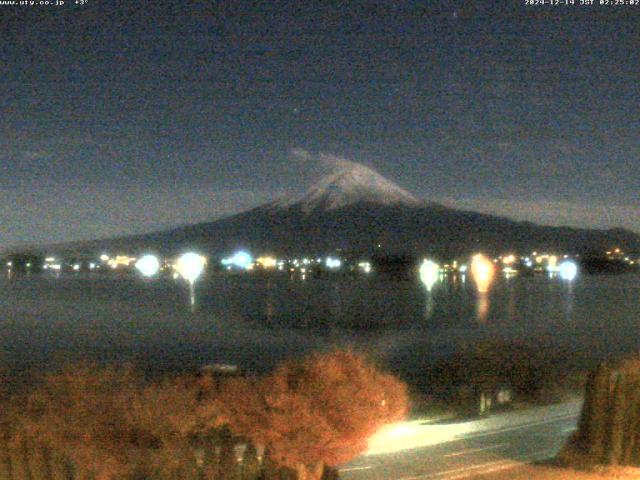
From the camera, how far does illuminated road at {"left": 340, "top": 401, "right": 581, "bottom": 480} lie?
573 inches

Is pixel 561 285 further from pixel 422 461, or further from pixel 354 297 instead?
pixel 422 461

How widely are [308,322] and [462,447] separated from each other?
154ft

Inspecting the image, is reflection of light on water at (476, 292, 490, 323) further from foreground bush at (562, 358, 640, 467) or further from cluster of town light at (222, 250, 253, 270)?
foreground bush at (562, 358, 640, 467)

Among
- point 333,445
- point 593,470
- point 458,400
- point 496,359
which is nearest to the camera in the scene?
point 333,445

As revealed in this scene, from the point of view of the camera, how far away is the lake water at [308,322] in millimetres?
43594

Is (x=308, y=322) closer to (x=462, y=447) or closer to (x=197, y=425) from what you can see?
(x=462, y=447)

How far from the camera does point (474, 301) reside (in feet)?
279

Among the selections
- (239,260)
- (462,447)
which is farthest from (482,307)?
(462,447)

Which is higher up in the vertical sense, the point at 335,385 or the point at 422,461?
the point at 335,385

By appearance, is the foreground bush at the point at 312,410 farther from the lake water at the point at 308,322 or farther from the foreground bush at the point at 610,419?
the lake water at the point at 308,322

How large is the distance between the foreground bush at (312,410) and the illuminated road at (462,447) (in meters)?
2.55

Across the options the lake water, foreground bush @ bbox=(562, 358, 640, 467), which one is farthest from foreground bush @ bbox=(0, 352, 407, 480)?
the lake water

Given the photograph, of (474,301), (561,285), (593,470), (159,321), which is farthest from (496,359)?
(561,285)

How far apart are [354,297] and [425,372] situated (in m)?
53.8
